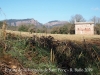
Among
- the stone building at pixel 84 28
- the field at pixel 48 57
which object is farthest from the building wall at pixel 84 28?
the field at pixel 48 57

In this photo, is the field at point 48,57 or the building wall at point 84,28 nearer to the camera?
the field at point 48,57

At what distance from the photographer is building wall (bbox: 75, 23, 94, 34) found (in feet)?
151

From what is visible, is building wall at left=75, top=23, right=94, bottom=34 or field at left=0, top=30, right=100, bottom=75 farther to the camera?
building wall at left=75, top=23, right=94, bottom=34

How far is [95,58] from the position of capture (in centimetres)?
619

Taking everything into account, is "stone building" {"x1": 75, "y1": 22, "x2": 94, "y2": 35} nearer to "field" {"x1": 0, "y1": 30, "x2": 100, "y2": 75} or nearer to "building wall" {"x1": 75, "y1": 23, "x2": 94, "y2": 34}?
"building wall" {"x1": 75, "y1": 23, "x2": 94, "y2": 34}

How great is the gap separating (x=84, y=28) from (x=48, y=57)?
140 ft

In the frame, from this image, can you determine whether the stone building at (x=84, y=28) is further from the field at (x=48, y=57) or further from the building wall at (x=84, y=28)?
the field at (x=48, y=57)

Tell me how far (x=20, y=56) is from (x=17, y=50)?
0.30 meters

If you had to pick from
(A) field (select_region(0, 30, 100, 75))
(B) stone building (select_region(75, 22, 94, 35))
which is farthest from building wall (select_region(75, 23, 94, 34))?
(A) field (select_region(0, 30, 100, 75))

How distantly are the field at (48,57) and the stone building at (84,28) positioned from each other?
130 feet

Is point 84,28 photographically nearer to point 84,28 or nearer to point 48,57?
point 84,28

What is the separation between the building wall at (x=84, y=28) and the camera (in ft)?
151

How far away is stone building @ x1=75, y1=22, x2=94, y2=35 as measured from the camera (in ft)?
151

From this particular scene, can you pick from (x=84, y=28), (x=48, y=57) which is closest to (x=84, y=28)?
(x=84, y=28)
